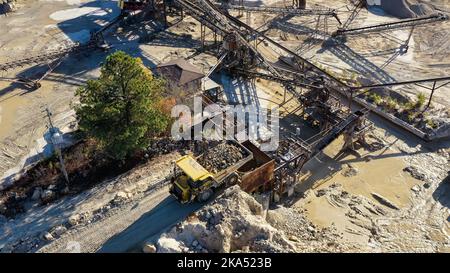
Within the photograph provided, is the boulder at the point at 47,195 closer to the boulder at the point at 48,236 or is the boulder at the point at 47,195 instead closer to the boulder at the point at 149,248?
the boulder at the point at 48,236

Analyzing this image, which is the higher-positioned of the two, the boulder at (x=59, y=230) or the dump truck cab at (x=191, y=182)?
the dump truck cab at (x=191, y=182)

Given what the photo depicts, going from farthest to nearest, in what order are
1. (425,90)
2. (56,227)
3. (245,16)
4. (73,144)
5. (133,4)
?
(245,16)
(133,4)
(425,90)
(73,144)
(56,227)

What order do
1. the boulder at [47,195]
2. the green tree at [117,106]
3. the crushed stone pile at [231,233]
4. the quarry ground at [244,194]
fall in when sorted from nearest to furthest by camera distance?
the crushed stone pile at [231,233] < the quarry ground at [244,194] < the green tree at [117,106] < the boulder at [47,195]

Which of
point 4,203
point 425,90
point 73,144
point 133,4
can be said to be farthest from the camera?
point 133,4

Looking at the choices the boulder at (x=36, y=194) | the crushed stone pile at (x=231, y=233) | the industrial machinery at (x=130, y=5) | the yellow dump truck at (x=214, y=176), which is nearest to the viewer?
the crushed stone pile at (x=231, y=233)

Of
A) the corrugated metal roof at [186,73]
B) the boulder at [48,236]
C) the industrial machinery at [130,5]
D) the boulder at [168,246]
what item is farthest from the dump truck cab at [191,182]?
the industrial machinery at [130,5]
